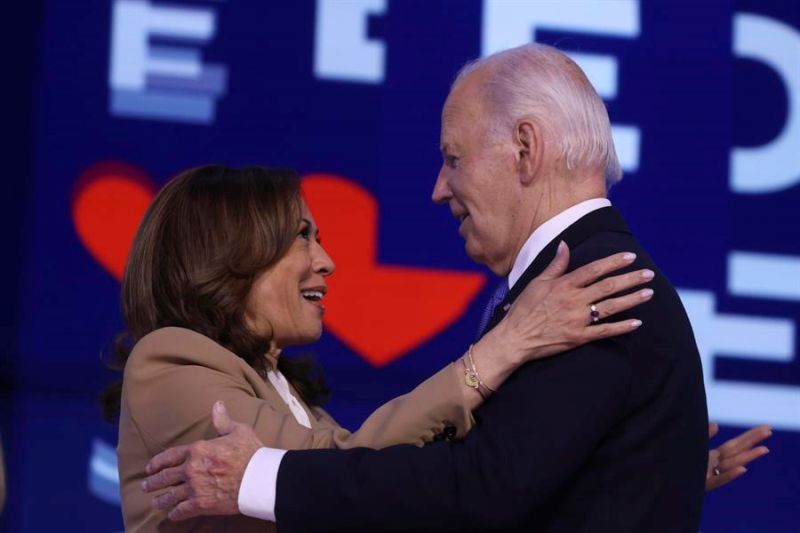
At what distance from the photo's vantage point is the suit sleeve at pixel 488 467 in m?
1.58

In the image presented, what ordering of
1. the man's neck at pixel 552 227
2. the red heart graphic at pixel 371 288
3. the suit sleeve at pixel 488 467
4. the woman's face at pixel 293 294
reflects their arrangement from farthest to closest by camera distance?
the red heart graphic at pixel 371 288 → the woman's face at pixel 293 294 → the man's neck at pixel 552 227 → the suit sleeve at pixel 488 467

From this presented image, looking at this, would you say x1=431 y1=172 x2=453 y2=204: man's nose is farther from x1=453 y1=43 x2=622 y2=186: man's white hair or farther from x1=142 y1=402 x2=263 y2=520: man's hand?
x1=142 y1=402 x2=263 y2=520: man's hand

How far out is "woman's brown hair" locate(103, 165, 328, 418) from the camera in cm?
221

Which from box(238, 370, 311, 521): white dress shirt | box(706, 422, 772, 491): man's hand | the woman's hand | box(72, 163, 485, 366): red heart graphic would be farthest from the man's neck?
box(72, 163, 485, 366): red heart graphic

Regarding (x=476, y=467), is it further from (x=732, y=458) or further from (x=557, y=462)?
(x=732, y=458)

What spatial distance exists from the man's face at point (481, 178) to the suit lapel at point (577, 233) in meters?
0.08

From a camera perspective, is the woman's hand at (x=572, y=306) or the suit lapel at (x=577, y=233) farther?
the suit lapel at (x=577, y=233)

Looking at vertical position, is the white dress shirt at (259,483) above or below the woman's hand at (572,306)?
below

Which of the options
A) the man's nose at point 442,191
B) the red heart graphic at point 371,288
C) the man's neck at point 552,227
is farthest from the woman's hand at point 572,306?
the red heart graphic at point 371,288

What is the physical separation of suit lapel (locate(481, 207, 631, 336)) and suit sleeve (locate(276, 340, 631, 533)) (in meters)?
0.18

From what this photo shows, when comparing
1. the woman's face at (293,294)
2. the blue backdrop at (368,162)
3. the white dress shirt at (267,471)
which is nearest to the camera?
the white dress shirt at (267,471)

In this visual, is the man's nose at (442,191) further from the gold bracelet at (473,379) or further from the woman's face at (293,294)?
the woman's face at (293,294)

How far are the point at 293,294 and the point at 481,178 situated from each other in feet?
1.97

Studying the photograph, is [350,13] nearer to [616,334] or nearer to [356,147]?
[356,147]
